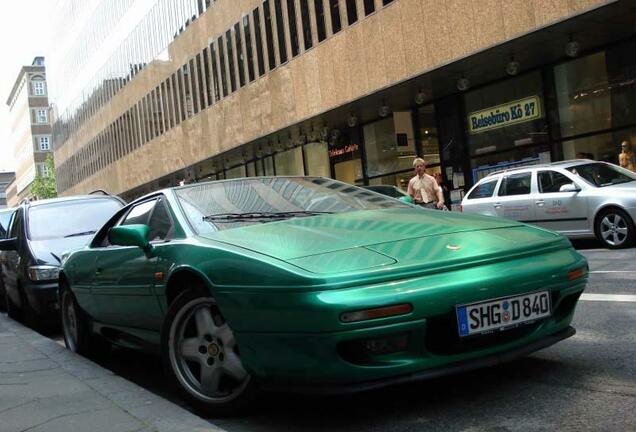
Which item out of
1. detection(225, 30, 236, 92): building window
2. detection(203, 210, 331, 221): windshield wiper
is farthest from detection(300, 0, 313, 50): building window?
detection(203, 210, 331, 221): windshield wiper

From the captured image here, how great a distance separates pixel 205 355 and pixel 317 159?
2139 centimetres

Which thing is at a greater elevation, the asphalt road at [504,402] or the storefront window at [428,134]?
the storefront window at [428,134]

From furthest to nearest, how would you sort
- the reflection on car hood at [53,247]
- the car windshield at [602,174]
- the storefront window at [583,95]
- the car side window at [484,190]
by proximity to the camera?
the storefront window at [583,95]
the car side window at [484,190]
the car windshield at [602,174]
the reflection on car hood at [53,247]

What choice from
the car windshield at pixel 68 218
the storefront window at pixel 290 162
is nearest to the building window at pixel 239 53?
the storefront window at pixel 290 162

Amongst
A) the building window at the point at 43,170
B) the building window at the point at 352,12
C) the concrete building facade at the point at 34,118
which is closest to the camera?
the building window at the point at 352,12

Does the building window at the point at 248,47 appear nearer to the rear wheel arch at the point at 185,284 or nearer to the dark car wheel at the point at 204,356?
the rear wheel arch at the point at 185,284

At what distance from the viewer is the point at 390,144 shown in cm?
2133

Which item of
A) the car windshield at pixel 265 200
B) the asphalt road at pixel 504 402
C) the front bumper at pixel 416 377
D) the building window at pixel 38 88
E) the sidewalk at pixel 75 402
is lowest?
the asphalt road at pixel 504 402

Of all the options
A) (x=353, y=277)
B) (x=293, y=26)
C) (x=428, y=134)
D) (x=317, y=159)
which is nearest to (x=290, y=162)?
(x=317, y=159)

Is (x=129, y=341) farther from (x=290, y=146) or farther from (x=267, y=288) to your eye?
(x=290, y=146)

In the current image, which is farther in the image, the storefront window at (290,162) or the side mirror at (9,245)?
the storefront window at (290,162)

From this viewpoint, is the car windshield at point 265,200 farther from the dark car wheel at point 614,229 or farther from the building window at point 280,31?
the building window at point 280,31

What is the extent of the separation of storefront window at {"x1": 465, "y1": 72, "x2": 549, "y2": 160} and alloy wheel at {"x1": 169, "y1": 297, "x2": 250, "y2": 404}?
47.3ft

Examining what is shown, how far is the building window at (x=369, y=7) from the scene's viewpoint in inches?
691
